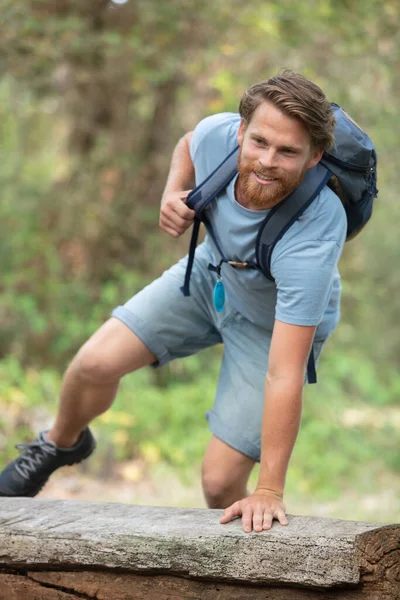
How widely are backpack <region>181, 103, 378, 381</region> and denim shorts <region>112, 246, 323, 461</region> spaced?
15.7 inches

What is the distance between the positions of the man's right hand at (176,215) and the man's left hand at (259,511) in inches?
39.4

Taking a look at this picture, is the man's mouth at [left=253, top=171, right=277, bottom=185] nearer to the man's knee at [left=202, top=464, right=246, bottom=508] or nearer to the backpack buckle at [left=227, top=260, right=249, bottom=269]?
the backpack buckle at [left=227, top=260, right=249, bottom=269]

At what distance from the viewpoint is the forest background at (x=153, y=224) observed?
7.02 metres

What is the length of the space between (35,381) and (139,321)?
15.9ft

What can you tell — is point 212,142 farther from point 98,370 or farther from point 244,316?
point 98,370

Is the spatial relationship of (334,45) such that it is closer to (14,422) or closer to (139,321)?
(14,422)

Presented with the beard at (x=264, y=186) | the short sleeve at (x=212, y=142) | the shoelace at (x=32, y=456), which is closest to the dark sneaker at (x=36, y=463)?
the shoelace at (x=32, y=456)

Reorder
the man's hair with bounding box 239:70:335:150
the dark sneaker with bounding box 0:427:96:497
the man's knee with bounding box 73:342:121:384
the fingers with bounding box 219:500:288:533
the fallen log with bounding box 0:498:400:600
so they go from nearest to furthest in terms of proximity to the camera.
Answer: the fallen log with bounding box 0:498:400:600, the fingers with bounding box 219:500:288:533, the man's hair with bounding box 239:70:335:150, the man's knee with bounding box 73:342:121:384, the dark sneaker with bounding box 0:427:96:497

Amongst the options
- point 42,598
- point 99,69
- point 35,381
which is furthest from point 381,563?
point 99,69

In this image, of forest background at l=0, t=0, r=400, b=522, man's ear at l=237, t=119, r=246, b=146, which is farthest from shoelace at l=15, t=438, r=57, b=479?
forest background at l=0, t=0, r=400, b=522

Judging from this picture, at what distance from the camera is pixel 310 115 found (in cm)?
259

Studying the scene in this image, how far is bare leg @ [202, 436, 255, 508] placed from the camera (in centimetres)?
314

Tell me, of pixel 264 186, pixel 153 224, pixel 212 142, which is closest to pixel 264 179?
pixel 264 186

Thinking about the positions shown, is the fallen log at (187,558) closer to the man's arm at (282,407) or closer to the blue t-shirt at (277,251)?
Answer: the man's arm at (282,407)
